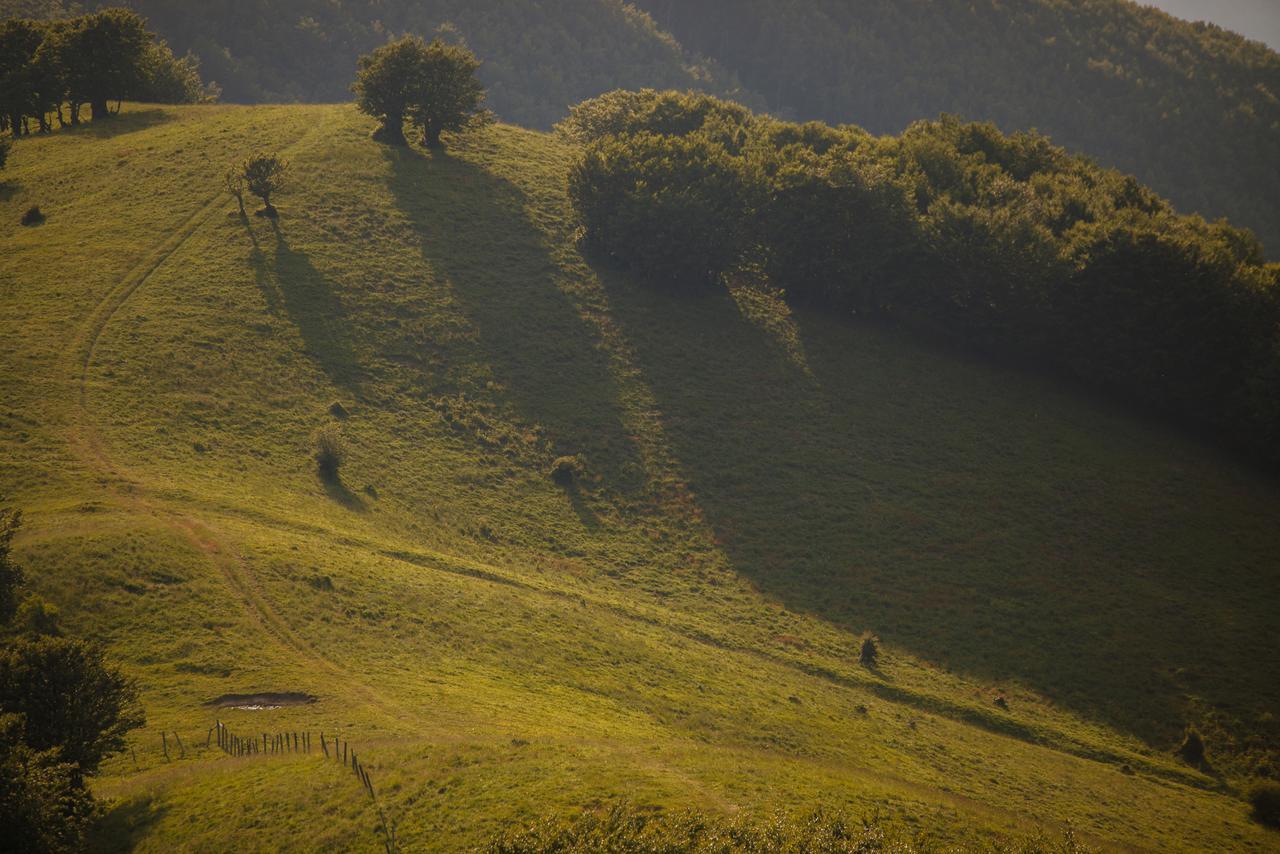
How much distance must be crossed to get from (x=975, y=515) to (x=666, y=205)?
135 feet

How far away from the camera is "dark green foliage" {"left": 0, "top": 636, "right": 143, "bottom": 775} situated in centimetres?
2922

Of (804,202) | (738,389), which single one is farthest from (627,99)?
(738,389)

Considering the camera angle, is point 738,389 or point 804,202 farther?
point 804,202

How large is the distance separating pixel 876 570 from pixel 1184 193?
182 m

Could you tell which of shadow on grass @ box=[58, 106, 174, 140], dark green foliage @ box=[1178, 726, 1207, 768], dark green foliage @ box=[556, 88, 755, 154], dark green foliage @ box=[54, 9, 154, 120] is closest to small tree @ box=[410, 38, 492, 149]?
dark green foliage @ box=[556, 88, 755, 154]

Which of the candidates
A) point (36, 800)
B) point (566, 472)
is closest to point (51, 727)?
point (36, 800)

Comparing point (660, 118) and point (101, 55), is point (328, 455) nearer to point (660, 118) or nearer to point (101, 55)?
point (660, 118)

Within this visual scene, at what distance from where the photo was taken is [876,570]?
198 ft

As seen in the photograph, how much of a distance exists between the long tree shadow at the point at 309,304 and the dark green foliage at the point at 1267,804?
6163 centimetres

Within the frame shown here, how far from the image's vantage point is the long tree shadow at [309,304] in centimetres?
7219

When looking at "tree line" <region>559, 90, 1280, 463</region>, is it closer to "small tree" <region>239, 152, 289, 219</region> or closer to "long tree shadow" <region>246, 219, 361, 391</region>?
"long tree shadow" <region>246, 219, 361, 391</region>

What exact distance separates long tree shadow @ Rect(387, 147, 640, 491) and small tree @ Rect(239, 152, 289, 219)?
11.8 m

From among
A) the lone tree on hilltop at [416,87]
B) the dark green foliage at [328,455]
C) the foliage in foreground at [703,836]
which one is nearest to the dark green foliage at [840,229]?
the lone tree on hilltop at [416,87]

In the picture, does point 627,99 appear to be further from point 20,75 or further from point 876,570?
point 876,570
